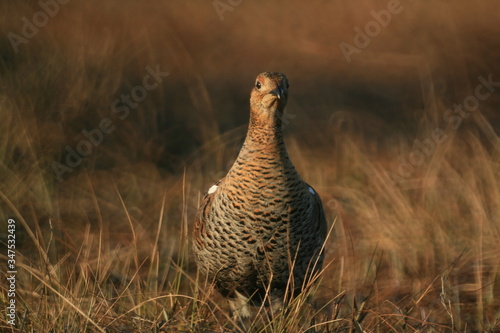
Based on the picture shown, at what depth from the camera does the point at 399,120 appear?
8125mm

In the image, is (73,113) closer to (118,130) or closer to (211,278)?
(118,130)

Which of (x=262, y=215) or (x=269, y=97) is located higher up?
(x=269, y=97)

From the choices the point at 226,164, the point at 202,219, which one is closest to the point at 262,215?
the point at 202,219

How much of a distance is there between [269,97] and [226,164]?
282cm

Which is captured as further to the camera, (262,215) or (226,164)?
(226,164)

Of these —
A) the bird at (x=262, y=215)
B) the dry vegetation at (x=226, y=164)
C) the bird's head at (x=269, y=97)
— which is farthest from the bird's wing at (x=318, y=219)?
the bird's head at (x=269, y=97)

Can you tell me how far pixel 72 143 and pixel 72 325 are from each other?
3234 millimetres

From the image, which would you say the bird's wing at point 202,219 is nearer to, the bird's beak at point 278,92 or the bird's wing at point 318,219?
the bird's wing at point 318,219

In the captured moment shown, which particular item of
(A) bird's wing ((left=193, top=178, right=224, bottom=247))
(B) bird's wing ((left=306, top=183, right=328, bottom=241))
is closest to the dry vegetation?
(A) bird's wing ((left=193, top=178, right=224, bottom=247))

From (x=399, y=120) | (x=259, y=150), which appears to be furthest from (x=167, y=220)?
(x=399, y=120)

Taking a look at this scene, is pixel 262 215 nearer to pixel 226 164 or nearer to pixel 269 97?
Result: pixel 269 97

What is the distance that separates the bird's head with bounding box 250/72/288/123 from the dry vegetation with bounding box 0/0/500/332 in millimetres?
A: 506

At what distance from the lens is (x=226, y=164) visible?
597cm

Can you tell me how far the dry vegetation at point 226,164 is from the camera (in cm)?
309
